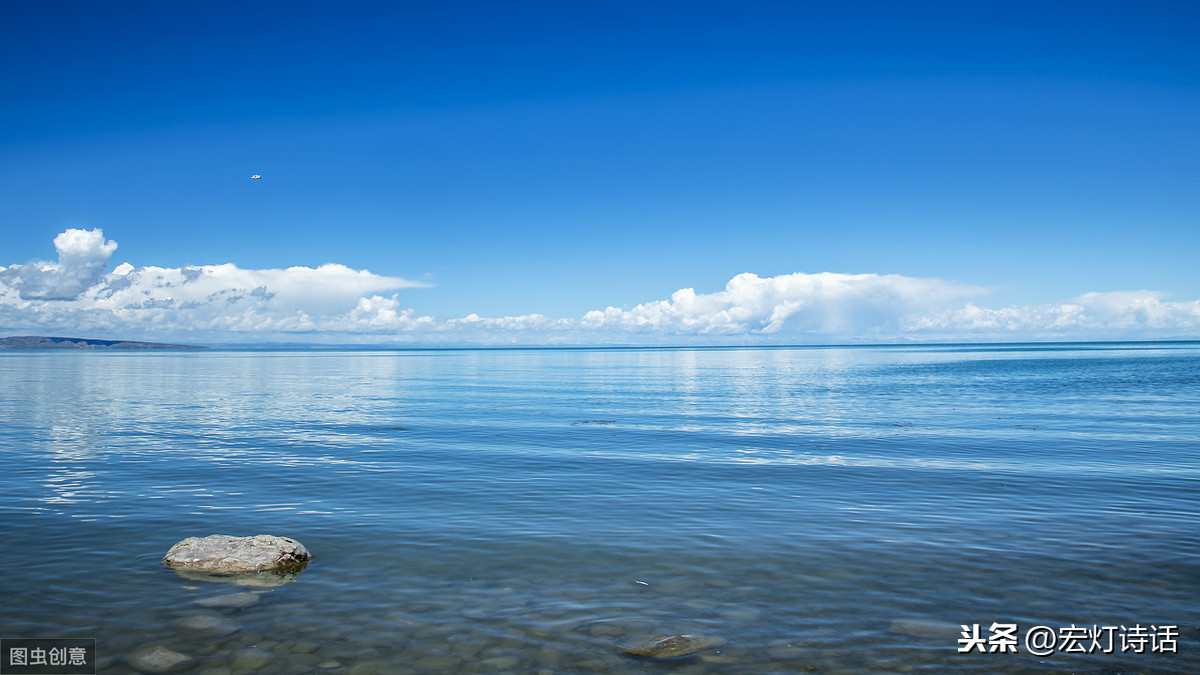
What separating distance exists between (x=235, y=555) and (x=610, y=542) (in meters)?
6.83

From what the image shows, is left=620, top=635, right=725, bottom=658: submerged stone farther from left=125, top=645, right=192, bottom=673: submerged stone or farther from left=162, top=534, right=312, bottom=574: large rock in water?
left=162, top=534, right=312, bottom=574: large rock in water

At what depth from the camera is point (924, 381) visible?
71.3 meters

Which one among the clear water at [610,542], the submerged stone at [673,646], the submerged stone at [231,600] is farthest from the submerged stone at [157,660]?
the submerged stone at [673,646]

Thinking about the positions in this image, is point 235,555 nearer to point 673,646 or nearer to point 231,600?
point 231,600

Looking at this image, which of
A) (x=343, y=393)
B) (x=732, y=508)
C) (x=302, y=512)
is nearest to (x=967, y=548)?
(x=732, y=508)

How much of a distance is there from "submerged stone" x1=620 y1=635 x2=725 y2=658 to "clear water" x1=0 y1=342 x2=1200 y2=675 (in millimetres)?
230

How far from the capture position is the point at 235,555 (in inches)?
479

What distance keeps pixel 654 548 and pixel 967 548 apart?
5.98 meters

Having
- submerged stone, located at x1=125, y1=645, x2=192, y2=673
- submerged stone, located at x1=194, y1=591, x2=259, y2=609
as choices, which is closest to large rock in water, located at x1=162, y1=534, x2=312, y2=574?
submerged stone, located at x1=194, y1=591, x2=259, y2=609

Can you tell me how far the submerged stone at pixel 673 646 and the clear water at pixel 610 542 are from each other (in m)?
0.23

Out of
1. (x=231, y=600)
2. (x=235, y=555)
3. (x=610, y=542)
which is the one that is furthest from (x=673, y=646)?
(x=235, y=555)

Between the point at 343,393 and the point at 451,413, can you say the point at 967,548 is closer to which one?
the point at 451,413

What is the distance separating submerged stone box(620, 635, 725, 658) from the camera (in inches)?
350

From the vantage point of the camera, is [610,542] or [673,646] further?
[610,542]
